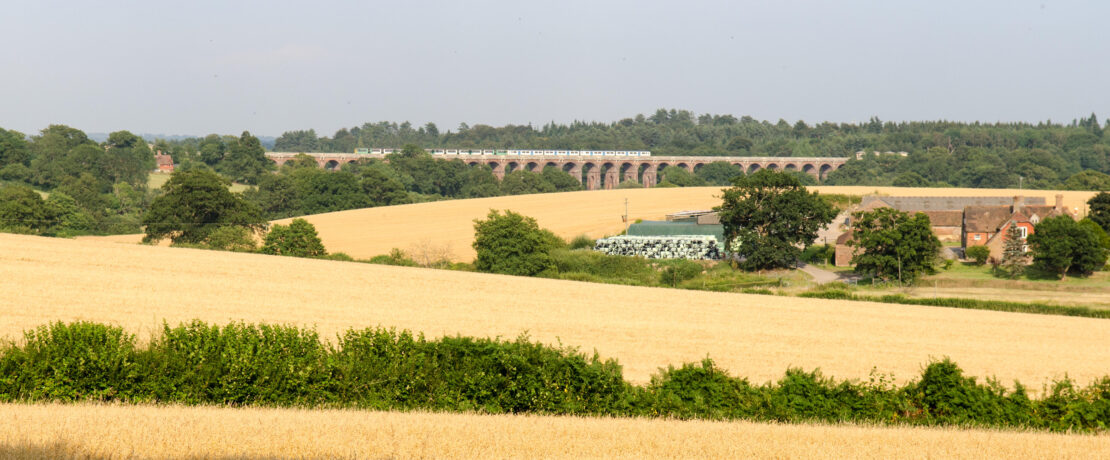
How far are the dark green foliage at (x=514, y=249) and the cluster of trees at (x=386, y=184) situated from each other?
154ft

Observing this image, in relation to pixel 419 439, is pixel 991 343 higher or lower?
lower

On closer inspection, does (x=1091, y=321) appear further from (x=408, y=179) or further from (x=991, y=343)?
(x=408, y=179)

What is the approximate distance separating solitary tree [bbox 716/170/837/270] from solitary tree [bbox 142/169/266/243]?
123 ft

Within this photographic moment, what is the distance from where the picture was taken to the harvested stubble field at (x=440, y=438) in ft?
41.5

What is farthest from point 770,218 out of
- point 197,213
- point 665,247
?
point 197,213

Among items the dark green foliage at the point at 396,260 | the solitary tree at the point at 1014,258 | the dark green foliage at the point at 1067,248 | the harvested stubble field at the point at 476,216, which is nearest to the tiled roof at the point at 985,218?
the solitary tree at the point at 1014,258

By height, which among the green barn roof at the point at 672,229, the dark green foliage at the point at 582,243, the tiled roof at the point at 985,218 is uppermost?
the tiled roof at the point at 985,218

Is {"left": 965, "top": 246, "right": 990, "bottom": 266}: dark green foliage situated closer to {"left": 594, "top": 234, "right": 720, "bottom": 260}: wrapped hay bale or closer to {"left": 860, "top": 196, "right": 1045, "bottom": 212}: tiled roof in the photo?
{"left": 594, "top": 234, "right": 720, "bottom": 260}: wrapped hay bale

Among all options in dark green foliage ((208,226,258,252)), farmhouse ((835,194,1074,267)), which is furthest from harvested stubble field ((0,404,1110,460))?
dark green foliage ((208,226,258,252))

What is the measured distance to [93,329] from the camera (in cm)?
1872

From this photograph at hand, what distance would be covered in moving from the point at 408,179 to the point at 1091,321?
430ft

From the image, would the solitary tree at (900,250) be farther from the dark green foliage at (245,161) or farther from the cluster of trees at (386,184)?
the dark green foliage at (245,161)

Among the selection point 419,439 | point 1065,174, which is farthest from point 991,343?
point 1065,174

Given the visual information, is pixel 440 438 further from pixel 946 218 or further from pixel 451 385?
pixel 946 218
